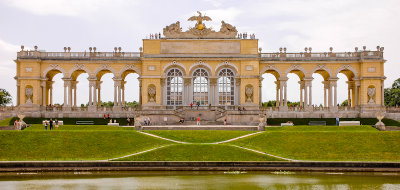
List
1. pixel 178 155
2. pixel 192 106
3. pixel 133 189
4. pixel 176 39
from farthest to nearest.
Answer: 1. pixel 176 39
2. pixel 192 106
3. pixel 178 155
4. pixel 133 189

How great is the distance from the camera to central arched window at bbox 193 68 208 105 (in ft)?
202

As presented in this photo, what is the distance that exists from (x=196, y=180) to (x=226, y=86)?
121ft

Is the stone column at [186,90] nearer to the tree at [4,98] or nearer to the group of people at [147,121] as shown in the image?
the group of people at [147,121]

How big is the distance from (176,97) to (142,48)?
7826 mm

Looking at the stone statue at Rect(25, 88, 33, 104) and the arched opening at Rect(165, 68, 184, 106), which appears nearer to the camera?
the stone statue at Rect(25, 88, 33, 104)

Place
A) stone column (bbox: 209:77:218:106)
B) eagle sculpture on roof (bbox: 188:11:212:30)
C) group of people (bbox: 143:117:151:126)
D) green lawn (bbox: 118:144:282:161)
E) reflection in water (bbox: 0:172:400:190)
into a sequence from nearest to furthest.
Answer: reflection in water (bbox: 0:172:400:190) < green lawn (bbox: 118:144:282:161) < group of people (bbox: 143:117:151:126) < stone column (bbox: 209:77:218:106) < eagle sculpture on roof (bbox: 188:11:212:30)

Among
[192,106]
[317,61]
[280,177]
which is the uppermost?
[317,61]

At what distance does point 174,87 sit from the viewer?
61.8 m

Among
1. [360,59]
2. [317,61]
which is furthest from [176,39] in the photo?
[360,59]

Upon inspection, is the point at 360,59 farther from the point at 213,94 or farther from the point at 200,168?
the point at 200,168

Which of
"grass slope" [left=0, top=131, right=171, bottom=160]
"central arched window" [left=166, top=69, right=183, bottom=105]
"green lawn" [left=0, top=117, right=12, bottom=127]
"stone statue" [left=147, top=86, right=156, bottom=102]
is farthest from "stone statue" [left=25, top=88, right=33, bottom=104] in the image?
"grass slope" [left=0, top=131, right=171, bottom=160]

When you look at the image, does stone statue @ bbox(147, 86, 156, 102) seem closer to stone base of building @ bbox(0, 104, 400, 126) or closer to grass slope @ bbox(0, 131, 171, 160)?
stone base of building @ bbox(0, 104, 400, 126)

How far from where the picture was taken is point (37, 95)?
61.7 m

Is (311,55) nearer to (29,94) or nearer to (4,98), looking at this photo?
(29,94)
